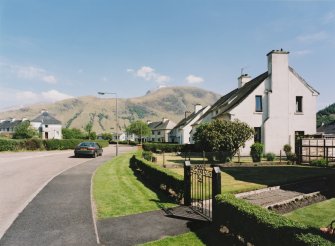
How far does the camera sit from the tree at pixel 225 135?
998 inches

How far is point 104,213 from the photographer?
32.9 ft

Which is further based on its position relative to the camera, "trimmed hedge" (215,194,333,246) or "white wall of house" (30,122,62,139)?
"white wall of house" (30,122,62,139)

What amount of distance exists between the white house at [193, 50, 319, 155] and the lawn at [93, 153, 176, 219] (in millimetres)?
20663

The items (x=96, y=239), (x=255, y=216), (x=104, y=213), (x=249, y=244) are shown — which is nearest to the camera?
(x=255, y=216)

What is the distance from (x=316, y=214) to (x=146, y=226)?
18.7 feet

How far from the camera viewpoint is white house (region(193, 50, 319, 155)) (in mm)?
33125

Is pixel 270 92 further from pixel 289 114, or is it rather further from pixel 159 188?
pixel 159 188

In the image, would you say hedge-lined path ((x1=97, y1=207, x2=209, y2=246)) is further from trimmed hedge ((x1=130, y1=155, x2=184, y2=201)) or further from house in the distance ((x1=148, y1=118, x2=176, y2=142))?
house in the distance ((x1=148, y1=118, x2=176, y2=142))

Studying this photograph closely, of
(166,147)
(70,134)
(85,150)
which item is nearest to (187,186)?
(85,150)

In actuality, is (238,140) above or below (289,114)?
below

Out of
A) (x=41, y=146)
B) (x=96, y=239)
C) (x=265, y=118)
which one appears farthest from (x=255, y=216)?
(x=41, y=146)

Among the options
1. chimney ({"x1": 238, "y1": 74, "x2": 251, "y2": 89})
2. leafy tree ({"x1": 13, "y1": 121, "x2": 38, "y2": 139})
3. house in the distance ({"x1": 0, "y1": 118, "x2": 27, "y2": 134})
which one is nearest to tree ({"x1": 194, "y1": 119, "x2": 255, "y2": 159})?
chimney ({"x1": 238, "y1": 74, "x2": 251, "y2": 89})

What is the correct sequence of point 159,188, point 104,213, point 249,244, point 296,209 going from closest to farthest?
1. point 249,244
2. point 104,213
3. point 296,209
4. point 159,188

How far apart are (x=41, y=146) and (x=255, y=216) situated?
152 feet
